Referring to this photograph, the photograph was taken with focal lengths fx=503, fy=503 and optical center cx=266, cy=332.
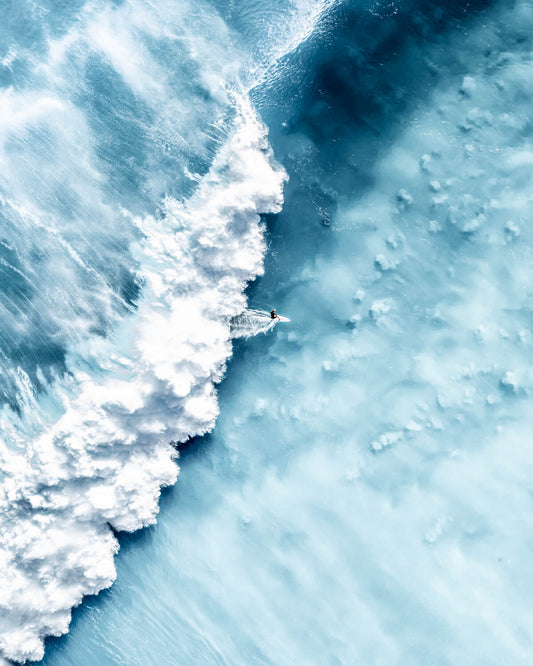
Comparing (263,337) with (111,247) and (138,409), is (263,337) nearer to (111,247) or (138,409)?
(138,409)

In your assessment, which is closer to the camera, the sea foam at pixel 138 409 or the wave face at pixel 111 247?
the sea foam at pixel 138 409

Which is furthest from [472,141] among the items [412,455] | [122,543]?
[122,543]

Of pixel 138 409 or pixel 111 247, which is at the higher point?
pixel 111 247

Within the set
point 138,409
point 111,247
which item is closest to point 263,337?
point 138,409

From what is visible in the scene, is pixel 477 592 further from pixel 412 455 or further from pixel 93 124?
pixel 93 124
